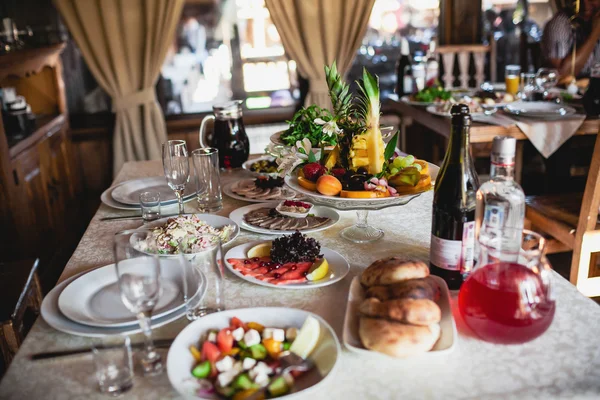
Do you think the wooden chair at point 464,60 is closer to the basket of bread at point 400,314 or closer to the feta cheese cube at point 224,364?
the basket of bread at point 400,314

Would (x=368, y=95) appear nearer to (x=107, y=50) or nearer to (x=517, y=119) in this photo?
(x=517, y=119)

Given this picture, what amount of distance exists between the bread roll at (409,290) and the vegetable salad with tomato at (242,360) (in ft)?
0.50

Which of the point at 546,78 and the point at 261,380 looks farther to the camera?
the point at 546,78

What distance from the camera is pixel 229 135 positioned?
1.92 m

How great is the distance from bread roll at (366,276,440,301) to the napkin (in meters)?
1.68

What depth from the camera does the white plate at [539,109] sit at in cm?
239

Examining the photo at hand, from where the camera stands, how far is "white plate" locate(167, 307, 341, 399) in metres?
0.76

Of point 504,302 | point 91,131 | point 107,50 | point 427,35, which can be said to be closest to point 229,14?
point 107,50

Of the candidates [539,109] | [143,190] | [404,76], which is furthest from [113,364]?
[404,76]

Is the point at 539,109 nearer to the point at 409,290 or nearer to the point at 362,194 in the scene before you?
the point at 362,194

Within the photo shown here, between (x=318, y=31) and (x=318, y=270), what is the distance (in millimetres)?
2563

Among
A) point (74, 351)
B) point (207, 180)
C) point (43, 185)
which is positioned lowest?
point (43, 185)

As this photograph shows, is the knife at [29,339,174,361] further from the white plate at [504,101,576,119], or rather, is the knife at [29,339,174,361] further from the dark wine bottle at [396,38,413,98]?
the dark wine bottle at [396,38,413,98]

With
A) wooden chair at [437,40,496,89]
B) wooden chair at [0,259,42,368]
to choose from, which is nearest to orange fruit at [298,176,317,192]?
wooden chair at [0,259,42,368]
